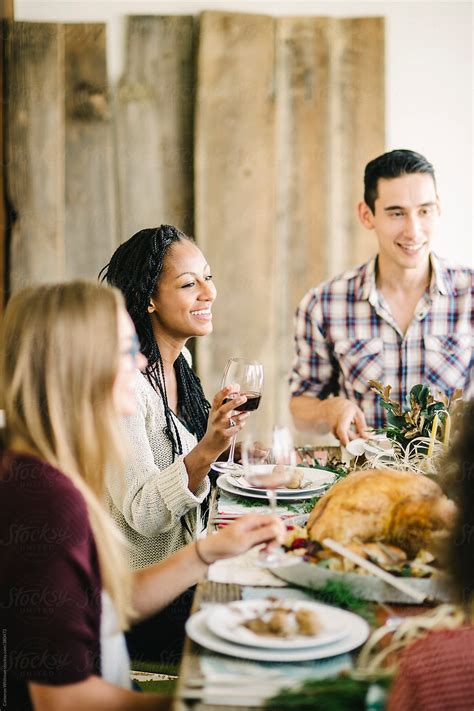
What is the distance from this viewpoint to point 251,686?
3.27ft

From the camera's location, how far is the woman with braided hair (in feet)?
6.31

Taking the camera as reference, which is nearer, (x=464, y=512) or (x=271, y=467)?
(x=464, y=512)

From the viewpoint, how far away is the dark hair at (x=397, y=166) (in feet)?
10.2

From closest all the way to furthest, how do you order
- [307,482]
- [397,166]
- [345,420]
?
[307,482] → [345,420] → [397,166]

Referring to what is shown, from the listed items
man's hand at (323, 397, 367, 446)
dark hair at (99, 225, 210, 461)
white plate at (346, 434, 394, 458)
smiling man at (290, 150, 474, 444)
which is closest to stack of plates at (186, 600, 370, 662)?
white plate at (346, 434, 394, 458)

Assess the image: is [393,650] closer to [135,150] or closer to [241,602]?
[241,602]

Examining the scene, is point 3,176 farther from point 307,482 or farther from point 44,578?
point 44,578

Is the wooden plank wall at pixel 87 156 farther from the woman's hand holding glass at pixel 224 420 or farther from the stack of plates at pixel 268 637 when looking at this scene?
the stack of plates at pixel 268 637

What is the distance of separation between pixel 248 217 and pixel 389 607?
8.38 feet

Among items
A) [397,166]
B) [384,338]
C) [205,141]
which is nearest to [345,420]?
[384,338]

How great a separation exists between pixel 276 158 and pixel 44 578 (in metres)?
2.82

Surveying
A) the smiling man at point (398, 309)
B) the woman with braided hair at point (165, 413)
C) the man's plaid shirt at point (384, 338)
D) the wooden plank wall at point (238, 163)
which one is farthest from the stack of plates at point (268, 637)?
the wooden plank wall at point (238, 163)

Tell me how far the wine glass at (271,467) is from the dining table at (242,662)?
4cm

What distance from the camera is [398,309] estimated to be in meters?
3.21
